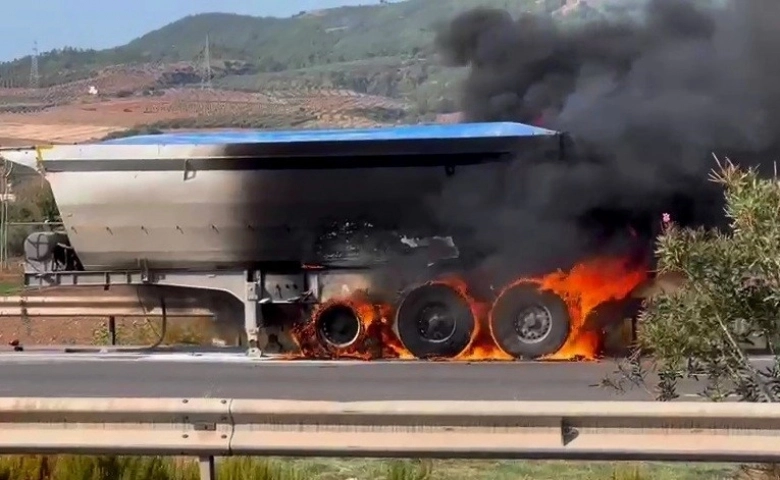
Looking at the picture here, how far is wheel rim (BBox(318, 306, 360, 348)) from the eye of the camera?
53.1 feet

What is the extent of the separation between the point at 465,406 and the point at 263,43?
142 meters

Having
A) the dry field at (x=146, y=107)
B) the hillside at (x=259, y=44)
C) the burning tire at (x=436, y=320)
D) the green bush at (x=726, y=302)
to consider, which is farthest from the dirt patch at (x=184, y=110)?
the green bush at (x=726, y=302)

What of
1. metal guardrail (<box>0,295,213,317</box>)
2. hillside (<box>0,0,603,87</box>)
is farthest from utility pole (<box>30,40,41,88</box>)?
metal guardrail (<box>0,295,213,317</box>)

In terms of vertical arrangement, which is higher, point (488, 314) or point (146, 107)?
point (146, 107)

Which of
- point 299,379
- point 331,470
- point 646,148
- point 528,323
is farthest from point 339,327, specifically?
point 331,470

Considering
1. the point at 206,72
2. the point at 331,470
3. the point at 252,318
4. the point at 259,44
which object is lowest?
the point at 331,470

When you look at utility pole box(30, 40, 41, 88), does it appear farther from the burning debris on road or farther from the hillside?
the burning debris on road

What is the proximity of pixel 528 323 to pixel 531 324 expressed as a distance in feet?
0.11

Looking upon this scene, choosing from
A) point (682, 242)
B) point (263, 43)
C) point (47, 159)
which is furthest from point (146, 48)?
point (682, 242)

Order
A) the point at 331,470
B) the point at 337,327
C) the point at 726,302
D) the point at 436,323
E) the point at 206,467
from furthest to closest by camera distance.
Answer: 1. the point at 337,327
2. the point at 436,323
3. the point at 331,470
4. the point at 726,302
5. the point at 206,467

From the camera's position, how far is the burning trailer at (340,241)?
15727 millimetres

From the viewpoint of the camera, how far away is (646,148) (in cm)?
1560

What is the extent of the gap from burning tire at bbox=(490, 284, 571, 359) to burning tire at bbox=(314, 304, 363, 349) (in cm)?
160

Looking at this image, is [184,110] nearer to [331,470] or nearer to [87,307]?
[87,307]
